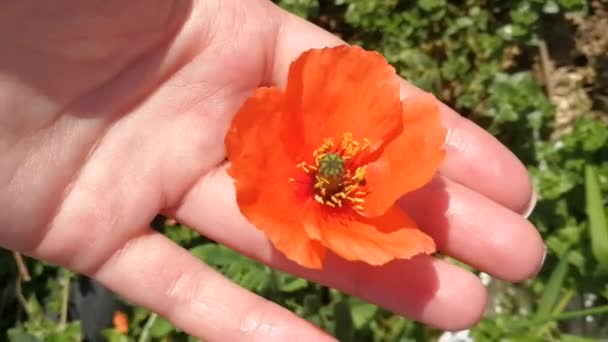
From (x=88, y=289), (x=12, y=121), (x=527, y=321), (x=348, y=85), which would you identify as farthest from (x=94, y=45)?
(x=527, y=321)

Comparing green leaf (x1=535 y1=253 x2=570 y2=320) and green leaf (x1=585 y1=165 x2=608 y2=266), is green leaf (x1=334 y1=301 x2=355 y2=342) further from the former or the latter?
green leaf (x1=585 y1=165 x2=608 y2=266)

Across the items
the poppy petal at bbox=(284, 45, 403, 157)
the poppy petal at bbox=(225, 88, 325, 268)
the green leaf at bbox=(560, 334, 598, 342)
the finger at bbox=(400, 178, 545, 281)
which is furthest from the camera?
the green leaf at bbox=(560, 334, 598, 342)

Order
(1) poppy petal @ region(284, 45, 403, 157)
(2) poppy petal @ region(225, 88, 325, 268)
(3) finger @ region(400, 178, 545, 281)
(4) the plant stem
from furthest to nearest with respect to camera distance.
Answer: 1. (4) the plant stem
2. (3) finger @ region(400, 178, 545, 281)
3. (1) poppy petal @ region(284, 45, 403, 157)
4. (2) poppy petal @ region(225, 88, 325, 268)

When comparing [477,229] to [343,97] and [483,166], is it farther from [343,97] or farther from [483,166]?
[343,97]

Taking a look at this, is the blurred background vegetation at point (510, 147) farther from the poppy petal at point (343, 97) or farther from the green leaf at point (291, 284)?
the poppy petal at point (343, 97)

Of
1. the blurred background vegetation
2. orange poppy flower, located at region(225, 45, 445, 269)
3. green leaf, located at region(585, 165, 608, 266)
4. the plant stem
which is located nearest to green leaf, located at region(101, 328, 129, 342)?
the blurred background vegetation

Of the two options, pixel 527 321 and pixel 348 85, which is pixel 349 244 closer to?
pixel 348 85
